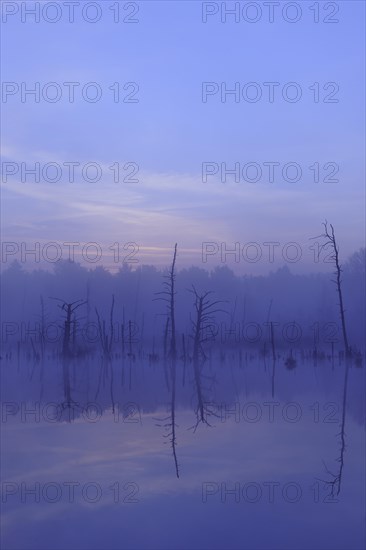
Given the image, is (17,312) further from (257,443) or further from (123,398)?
(257,443)

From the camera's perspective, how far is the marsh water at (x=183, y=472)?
5.35 meters

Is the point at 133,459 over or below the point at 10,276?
below

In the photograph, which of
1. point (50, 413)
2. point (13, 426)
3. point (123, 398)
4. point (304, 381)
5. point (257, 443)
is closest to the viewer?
point (257, 443)

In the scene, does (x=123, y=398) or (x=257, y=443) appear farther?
(x=123, y=398)

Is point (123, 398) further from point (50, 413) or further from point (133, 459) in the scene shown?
point (133, 459)

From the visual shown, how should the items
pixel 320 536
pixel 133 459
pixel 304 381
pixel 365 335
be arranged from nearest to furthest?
pixel 320 536
pixel 133 459
pixel 304 381
pixel 365 335

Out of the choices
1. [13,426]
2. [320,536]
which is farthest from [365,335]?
[320,536]

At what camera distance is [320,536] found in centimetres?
528

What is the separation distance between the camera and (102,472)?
24.3 feet

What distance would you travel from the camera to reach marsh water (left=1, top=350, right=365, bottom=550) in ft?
17.6

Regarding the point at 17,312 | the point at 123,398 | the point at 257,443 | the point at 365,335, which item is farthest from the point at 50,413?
the point at 17,312

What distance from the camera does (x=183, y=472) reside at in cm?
735

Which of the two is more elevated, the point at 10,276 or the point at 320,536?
the point at 10,276

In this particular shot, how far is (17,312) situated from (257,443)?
259ft
